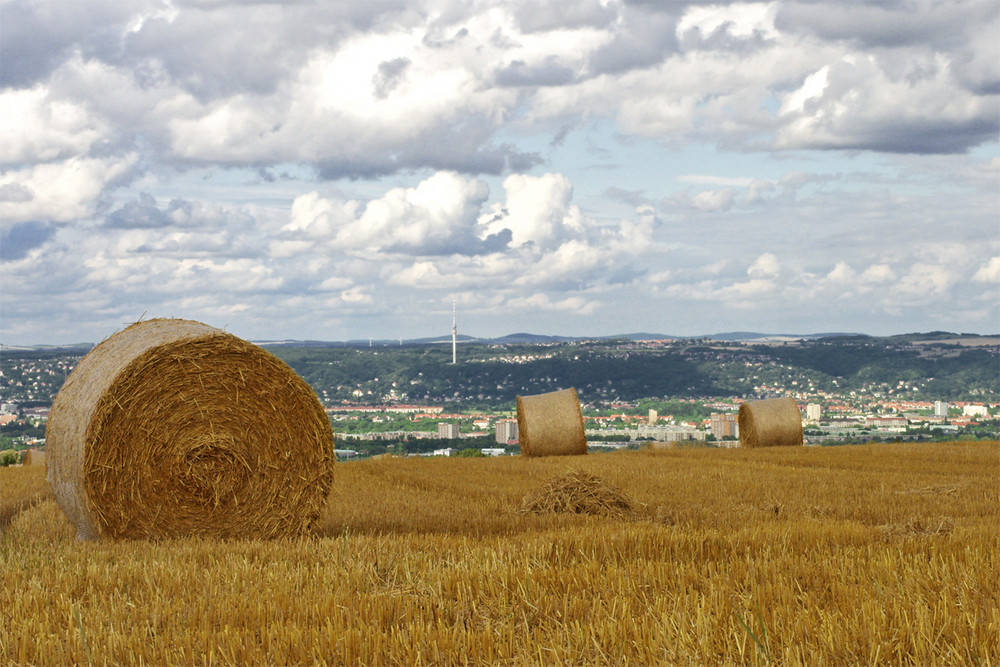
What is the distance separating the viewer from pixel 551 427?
896 inches

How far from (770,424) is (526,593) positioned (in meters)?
21.5

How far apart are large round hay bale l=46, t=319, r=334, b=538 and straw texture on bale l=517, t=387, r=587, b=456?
12715 mm

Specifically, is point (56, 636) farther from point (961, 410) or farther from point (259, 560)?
point (961, 410)

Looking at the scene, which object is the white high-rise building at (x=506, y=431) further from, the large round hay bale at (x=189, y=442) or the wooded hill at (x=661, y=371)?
the wooded hill at (x=661, y=371)

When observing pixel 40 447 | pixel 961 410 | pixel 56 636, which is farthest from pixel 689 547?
pixel 961 410

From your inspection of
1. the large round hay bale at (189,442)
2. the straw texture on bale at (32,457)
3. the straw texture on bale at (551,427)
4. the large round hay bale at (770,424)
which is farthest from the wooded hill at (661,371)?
the large round hay bale at (189,442)

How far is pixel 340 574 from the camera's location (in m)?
6.75

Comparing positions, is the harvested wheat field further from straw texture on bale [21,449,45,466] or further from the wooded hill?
the wooded hill

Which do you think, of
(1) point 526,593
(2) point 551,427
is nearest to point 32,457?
(2) point 551,427

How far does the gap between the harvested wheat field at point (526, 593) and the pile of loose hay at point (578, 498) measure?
3.9 inches

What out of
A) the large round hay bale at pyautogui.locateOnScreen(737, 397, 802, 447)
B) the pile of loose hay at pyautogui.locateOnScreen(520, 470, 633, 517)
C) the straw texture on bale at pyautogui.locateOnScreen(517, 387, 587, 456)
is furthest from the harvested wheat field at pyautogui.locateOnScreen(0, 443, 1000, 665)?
the large round hay bale at pyautogui.locateOnScreen(737, 397, 802, 447)

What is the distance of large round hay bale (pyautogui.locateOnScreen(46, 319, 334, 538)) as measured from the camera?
9.61m

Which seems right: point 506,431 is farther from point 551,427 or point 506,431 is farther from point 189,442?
point 189,442

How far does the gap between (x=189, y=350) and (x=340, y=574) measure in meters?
4.15
